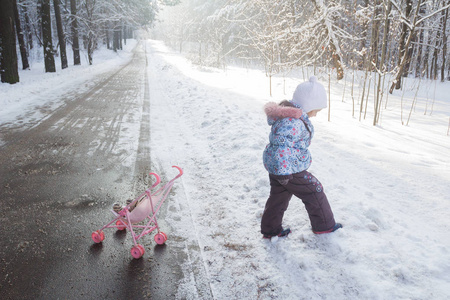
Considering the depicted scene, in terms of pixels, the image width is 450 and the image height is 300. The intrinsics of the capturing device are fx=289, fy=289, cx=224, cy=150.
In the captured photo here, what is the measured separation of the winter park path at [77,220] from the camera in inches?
95.7

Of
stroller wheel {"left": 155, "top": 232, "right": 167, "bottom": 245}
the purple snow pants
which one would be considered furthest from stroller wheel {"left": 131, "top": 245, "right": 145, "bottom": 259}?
the purple snow pants

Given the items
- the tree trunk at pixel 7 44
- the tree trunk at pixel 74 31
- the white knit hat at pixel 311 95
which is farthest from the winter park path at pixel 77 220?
the tree trunk at pixel 74 31

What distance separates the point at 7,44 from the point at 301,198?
13942 mm

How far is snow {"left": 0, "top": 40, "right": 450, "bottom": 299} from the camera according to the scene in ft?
7.94

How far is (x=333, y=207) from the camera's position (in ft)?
11.2

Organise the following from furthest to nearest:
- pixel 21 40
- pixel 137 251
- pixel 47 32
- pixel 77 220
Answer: pixel 21 40 < pixel 47 32 < pixel 77 220 < pixel 137 251

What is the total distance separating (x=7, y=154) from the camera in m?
5.10

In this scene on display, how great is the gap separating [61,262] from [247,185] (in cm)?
243

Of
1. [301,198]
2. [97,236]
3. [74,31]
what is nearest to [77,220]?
[97,236]

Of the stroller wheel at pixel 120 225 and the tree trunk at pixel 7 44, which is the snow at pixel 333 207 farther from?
the tree trunk at pixel 7 44

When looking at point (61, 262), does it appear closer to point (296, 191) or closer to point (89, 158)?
point (296, 191)

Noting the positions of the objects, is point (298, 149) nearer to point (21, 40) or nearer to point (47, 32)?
point (47, 32)

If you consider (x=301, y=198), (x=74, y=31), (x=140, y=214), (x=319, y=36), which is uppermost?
(x=74, y=31)

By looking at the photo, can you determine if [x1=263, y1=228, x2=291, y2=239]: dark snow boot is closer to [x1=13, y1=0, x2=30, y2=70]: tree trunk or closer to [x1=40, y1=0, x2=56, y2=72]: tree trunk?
[x1=40, y1=0, x2=56, y2=72]: tree trunk
